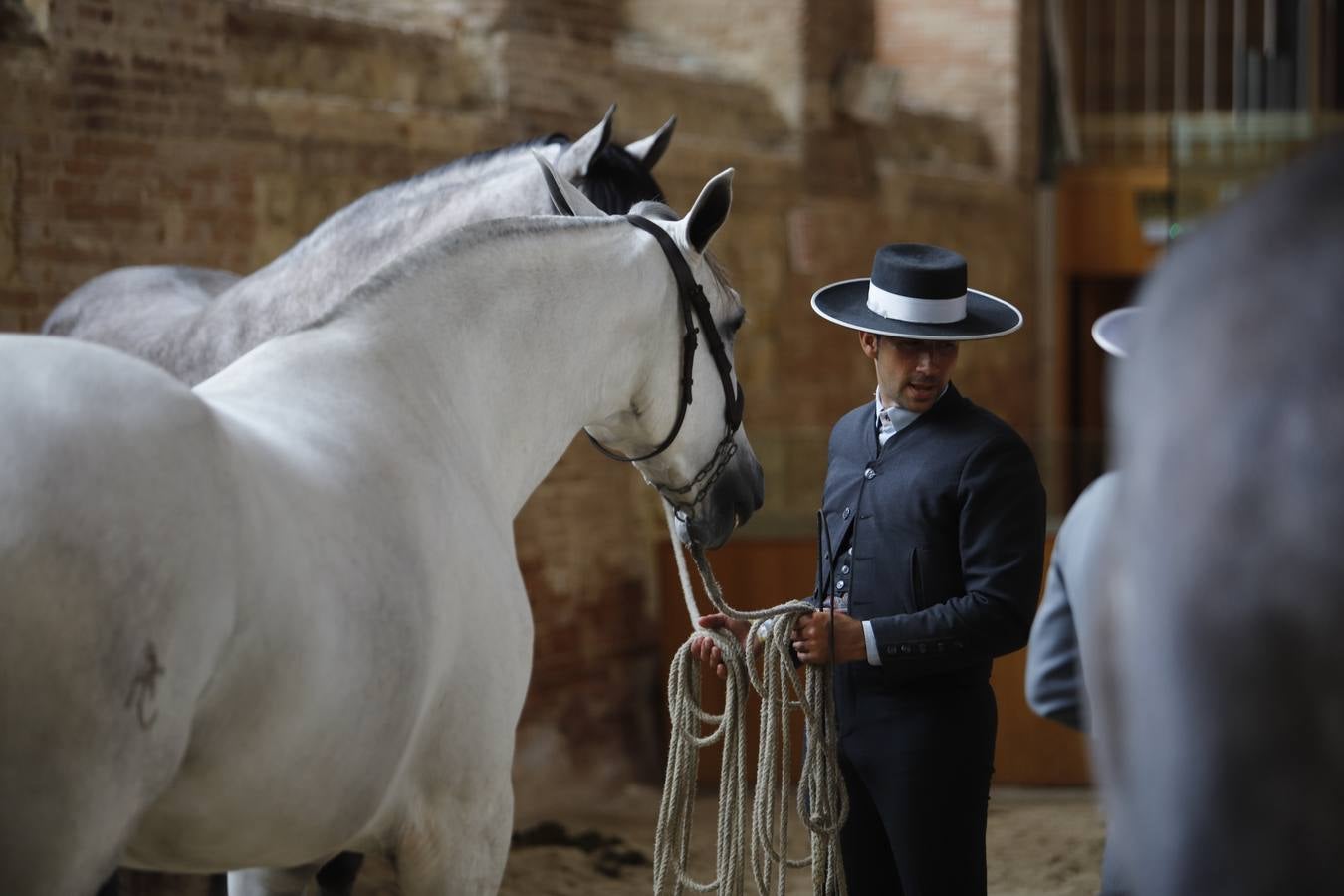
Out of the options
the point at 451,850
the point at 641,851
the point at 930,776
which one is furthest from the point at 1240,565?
the point at 641,851

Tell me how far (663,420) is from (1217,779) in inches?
74.6

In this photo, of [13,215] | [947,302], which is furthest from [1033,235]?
[947,302]

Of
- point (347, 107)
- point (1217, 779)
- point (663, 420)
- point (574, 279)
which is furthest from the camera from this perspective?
point (347, 107)

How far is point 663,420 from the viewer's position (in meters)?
2.84

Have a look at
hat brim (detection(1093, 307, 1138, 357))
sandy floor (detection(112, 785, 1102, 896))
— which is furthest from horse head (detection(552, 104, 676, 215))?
sandy floor (detection(112, 785, 1102, 896))

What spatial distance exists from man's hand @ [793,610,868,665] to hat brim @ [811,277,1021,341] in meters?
0.58

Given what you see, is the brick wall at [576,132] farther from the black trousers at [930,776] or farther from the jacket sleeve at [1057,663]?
the jacket sleeve at [1057,663]

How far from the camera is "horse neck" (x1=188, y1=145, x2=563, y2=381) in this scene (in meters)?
4.06

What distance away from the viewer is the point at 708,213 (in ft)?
9.16

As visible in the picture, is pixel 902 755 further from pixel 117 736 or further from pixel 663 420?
pixel 117 736

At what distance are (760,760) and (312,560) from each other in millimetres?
1502

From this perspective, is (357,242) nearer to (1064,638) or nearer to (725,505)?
(725,505)

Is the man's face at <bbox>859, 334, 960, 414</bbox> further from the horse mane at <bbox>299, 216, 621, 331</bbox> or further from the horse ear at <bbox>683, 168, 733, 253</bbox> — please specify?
the horse mane at <bbox>299, 216, 621, 331</bbox>

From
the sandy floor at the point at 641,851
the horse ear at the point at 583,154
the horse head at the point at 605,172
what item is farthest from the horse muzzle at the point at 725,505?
the sandy floor at the point at 641,851
